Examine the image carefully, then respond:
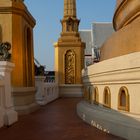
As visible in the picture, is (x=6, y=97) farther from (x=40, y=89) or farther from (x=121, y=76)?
(x=40, y=89)

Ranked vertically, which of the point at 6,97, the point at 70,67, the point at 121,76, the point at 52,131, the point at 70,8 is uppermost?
the point at 70,8

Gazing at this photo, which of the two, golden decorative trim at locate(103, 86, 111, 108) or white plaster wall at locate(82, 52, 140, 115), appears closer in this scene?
white plaster wall at locate(82, 52, 140, 115)

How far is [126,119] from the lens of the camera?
6.30m

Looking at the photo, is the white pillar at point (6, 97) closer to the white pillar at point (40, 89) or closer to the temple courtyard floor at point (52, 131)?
the temple courtyard floor at point (52, 131)

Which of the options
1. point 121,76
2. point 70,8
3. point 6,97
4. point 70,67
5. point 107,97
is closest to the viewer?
point 121,76

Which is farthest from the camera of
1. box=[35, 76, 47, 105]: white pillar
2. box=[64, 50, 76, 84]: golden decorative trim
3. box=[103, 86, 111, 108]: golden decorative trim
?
box=[64, 50, 76, 84]: golden decorative trim

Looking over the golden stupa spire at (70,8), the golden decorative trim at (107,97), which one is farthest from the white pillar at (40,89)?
the golden stupa spire at (70,8)

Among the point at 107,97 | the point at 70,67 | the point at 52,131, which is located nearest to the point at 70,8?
the point at 70,67

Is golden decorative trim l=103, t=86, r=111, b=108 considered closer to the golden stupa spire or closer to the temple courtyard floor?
the temple courtyard floor

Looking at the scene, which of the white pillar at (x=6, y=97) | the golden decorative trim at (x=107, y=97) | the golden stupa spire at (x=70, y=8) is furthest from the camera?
the golden stupa spire at (x=70, y=8)

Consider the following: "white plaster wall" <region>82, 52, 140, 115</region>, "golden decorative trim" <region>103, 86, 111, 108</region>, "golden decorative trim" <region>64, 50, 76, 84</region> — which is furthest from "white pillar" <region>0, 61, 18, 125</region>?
"golden decorative trim" <region>64, 50, 76, 84</region>

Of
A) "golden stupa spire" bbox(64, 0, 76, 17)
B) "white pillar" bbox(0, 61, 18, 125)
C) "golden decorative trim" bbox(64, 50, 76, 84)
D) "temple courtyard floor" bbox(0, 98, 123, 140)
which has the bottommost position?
"temple courtyard floor" bbox(0, 98, 123, 140)

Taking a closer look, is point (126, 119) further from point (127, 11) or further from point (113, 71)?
point (127, 11)

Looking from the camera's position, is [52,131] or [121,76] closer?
[121,76]
